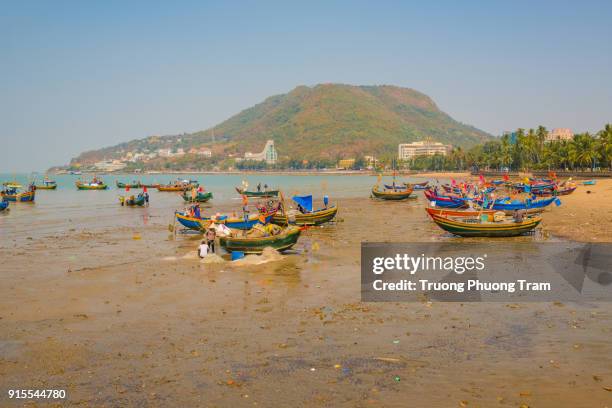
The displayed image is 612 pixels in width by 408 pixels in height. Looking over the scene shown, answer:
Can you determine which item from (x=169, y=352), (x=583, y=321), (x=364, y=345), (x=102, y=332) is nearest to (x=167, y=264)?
(x=102, y=332)

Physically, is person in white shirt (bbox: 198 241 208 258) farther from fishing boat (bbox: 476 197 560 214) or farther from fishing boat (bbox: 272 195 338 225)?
fishing boat (bbox: 476 197 560 214)

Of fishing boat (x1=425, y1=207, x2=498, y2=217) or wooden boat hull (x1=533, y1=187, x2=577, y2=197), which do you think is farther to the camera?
wooden boat hull (x1=533, y1=187, x2=577, y2=197)

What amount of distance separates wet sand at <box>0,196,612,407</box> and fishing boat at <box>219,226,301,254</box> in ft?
9.72

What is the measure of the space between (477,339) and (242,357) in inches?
207

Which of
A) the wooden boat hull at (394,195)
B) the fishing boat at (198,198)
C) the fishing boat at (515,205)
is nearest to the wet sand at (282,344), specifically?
the fishing boat at (515,205)

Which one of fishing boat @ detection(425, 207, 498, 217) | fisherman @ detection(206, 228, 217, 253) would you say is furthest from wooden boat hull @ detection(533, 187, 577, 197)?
fisherman @ detection(206, 228, 217, 253)

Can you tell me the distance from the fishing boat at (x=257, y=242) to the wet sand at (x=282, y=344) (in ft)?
9.72

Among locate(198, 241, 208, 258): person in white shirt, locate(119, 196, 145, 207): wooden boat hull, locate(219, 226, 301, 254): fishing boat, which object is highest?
locate(219, 226, 301, 254): fishing boat

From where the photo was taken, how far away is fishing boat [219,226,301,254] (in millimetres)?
23938

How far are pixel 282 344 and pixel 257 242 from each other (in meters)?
11.7

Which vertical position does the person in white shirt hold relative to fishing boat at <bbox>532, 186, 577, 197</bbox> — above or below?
below

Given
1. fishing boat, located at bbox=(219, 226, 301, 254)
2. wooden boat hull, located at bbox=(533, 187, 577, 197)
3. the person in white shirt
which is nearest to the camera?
the person in white shirt

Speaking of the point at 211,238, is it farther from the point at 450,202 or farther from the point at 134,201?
the point at 134,201

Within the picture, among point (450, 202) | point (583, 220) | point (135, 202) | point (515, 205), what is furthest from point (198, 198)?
point (583, 220)
